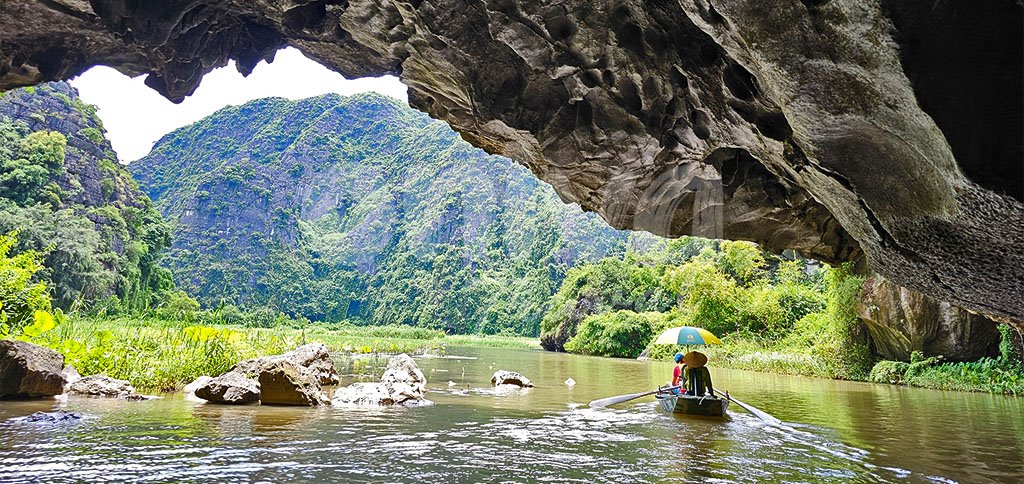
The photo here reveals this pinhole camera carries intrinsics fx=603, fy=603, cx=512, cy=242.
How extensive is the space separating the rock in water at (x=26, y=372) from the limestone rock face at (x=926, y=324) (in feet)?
53.1

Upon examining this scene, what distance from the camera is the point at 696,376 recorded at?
9773 millimetres

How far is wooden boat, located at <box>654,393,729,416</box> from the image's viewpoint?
908 centimetres

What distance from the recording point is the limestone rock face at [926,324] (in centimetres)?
1430

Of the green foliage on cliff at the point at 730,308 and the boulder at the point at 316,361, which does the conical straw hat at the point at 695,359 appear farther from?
the green foliage on cliff at the point at 730,308

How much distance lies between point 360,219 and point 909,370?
109 m

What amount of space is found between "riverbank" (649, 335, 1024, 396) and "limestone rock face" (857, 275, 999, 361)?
35 centimetres

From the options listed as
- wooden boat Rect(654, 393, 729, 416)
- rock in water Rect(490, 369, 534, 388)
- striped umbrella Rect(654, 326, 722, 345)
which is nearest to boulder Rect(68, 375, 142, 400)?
rock in water Rect(490, 369, 534, 388)

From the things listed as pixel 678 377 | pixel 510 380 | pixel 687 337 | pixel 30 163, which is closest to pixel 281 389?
pixel 510 380

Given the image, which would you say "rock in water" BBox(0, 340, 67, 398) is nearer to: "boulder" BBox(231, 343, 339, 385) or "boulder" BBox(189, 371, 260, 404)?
"boulder" BBox(189, 371, 260, 404)

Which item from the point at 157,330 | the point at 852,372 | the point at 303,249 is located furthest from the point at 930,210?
the point at 303,249

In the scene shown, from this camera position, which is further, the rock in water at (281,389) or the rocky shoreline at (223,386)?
the rock in water at (281,389)

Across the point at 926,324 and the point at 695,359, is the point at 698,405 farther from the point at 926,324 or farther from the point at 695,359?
the point at 926,324

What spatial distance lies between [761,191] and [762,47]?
4218mm

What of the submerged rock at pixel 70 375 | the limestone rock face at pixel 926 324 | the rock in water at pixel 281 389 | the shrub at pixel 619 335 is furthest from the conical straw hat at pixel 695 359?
the shrub at pixel 619 335
